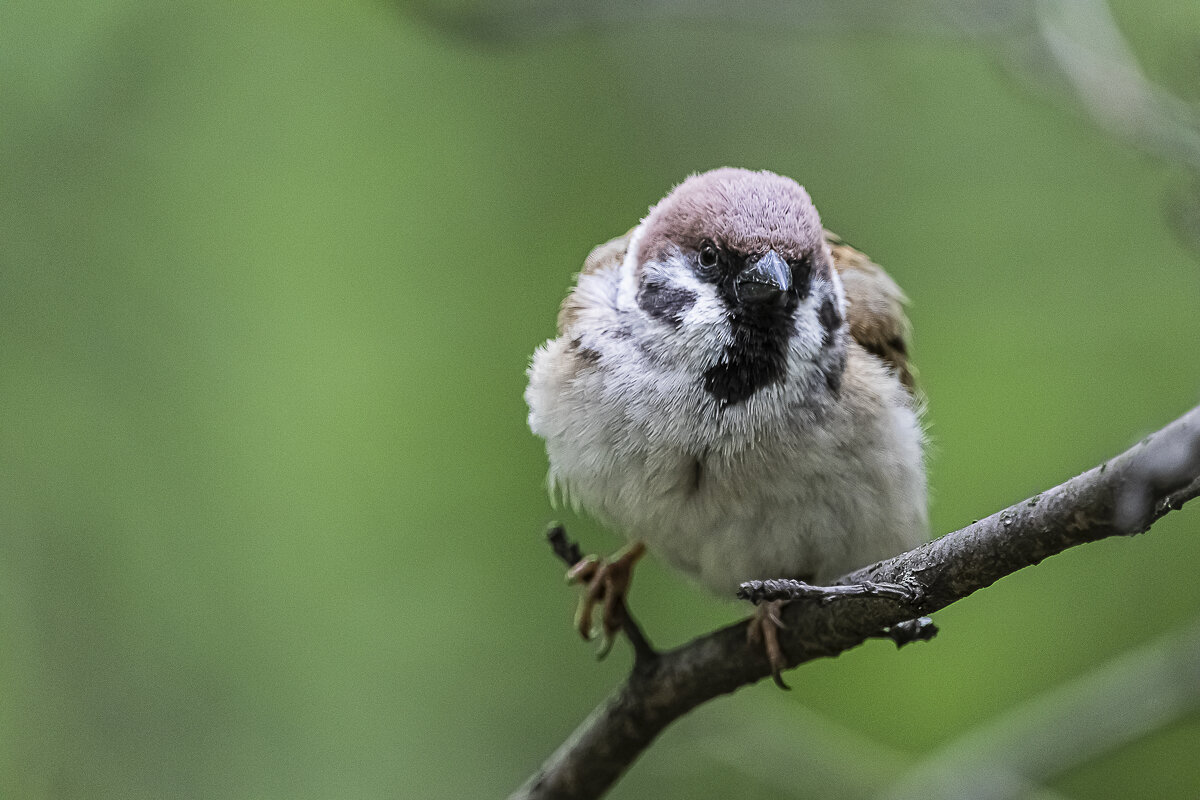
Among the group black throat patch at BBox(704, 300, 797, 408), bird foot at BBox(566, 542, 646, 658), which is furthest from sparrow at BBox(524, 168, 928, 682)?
bird foot at BBox(566, 542, 646, 658)

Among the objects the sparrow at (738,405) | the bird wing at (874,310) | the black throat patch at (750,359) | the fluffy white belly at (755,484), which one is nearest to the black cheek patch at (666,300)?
the sparrow at (738,405)

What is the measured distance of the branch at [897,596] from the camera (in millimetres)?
1737

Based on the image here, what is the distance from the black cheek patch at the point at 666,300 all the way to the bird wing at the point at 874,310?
1.68 feet

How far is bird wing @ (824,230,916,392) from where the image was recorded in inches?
131

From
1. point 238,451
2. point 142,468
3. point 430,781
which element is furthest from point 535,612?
point 142,468

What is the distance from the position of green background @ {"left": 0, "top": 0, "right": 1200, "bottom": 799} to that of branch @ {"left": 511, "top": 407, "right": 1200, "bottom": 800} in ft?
3.93

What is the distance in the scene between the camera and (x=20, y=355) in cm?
505

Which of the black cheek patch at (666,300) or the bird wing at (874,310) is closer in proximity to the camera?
the black cheek patch at (666,300)

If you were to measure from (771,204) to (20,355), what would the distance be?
3535 millimetres

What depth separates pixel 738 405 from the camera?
297 centimetres

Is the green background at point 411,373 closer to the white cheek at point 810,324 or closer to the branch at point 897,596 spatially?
the branch at point 897,596

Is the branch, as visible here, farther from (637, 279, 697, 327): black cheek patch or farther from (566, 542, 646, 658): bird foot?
(637, 279, 697, 327): black cheek patch

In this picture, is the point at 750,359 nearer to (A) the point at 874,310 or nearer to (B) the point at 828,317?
(B) the point at 828,317

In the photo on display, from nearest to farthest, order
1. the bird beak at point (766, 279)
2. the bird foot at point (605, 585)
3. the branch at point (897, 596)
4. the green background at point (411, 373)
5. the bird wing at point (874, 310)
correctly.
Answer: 1. the branch at point (897, 596)
2. the bird beak at point (766, 279)
3. the bird wing at point (874, 310)
4. the bird foot at point (605, 585)
5. the green background at point (411, 373)
